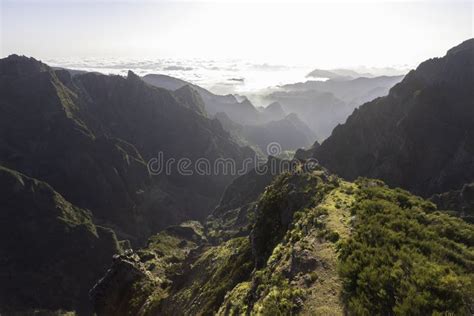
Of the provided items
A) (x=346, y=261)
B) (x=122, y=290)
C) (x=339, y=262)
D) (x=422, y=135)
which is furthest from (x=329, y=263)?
(x=422, y=135)

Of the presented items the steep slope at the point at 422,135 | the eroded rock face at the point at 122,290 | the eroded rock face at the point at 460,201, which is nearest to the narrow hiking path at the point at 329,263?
the eroded rock face at the point at 122,290

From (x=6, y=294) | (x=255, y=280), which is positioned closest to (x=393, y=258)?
(x=255, y=280)

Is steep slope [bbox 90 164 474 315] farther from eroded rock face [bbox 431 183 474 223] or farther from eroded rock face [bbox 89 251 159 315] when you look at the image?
eroded rock face [bbox 431 183 474 223]

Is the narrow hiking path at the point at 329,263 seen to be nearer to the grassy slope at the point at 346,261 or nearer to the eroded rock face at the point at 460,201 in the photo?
the grassy slope at the point at 346,261

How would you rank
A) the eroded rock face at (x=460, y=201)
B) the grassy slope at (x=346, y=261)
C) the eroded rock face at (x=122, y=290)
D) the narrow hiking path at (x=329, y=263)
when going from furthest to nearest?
the eroded rock face at (x=460, y=201), the eroded rock face at (x=122, y=290), the narrow hiking path at (x=329, y=263), the grassy slope at (x=346, y=261)

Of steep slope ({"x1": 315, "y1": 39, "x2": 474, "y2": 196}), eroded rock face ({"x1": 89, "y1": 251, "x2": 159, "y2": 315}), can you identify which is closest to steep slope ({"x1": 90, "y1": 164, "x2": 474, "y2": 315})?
eroded rock face ({"x1": 89, "y1": 251, "x2": 159, "y2": 315})

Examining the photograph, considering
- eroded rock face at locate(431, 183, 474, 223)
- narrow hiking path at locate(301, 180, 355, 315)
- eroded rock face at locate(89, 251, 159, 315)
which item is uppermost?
narrow hiking path at locate(301, 180, 355, 315)

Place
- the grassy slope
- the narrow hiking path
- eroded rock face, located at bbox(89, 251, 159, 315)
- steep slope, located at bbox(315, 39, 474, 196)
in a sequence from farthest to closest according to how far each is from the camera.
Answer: steep slope, located at bbox(315, 39, 474, 196), eroded rock face, located at bbox(89, 251, 159, 315), the narrow hiking path, the grassy slope

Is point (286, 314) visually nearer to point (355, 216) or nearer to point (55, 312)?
point (355, 216)
